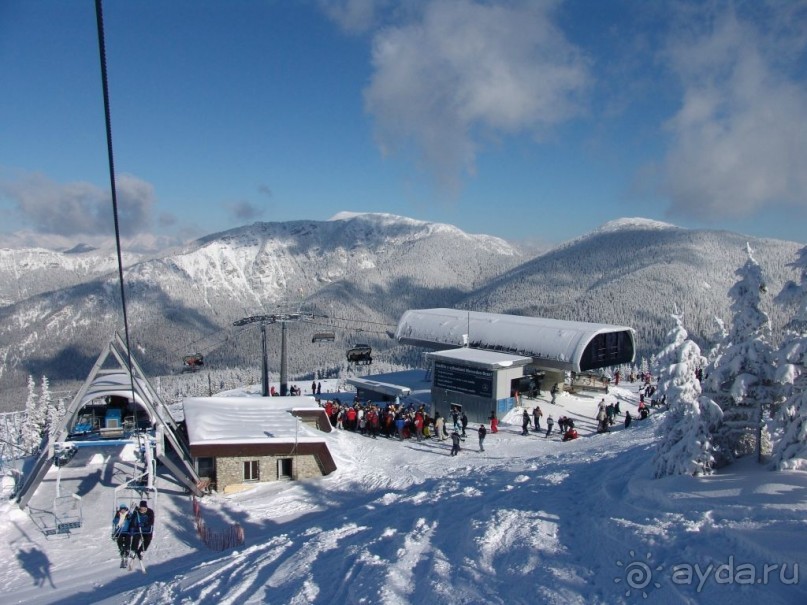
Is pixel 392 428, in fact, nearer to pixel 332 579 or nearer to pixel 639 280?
pixel 332 579

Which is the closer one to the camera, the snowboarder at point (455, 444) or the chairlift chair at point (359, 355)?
the snowboarder at point (455, 444)

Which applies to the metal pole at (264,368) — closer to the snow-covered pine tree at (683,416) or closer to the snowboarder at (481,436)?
the snowboarder at (481,436)

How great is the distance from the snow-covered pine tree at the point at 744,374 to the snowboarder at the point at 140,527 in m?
11.9

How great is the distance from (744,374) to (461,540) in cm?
701

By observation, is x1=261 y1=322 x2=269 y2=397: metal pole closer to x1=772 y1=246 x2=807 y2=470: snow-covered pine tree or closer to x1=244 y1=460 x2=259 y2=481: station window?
x1=244 y1=460 x2=259 y2=481: station window

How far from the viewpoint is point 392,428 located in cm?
2327

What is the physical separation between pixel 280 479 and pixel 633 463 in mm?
→ 11208

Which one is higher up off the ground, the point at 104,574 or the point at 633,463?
the point at 633,463

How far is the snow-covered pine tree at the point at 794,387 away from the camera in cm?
1093

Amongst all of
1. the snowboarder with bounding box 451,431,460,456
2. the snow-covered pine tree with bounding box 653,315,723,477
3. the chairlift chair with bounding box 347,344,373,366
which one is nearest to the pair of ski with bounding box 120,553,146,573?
the snowboarder with bounding box 451,431,460,456

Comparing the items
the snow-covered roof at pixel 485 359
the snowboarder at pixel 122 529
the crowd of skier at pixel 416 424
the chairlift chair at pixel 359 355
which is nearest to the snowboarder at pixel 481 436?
the crowd of skier at pixel 416 424

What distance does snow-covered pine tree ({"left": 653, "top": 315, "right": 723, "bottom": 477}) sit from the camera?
12273 mm

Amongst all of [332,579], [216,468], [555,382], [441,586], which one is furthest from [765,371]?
[555,382]

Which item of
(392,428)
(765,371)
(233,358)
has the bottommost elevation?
(233,358)
